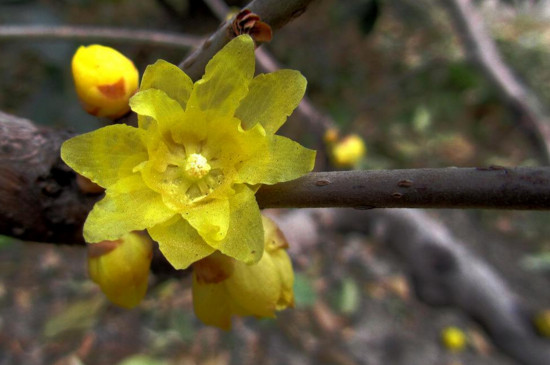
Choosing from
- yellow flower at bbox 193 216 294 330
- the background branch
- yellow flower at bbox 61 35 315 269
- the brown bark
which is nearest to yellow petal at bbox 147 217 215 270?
yellow flower at bbox 61 35 315 269

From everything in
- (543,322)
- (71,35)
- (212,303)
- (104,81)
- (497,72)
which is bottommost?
(71,35)

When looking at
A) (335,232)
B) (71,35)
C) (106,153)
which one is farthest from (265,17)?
(335,232)

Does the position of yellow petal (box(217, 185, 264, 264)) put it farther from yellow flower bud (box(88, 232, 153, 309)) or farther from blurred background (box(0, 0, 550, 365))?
blurred background (box(0, 0, 550, 365))

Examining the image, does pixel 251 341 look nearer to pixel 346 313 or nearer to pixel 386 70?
pixel 346 313

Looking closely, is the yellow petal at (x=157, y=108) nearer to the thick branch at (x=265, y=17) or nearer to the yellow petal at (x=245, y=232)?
the thick branch at (x=265, y=17)

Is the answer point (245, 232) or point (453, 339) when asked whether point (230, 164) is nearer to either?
point (245, 232)

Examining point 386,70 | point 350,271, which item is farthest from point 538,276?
point 386,70
